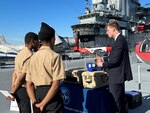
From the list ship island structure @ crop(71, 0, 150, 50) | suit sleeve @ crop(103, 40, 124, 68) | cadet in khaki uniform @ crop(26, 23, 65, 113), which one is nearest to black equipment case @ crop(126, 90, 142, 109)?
suit sleeve @ crop(103, 40, 124, 68)

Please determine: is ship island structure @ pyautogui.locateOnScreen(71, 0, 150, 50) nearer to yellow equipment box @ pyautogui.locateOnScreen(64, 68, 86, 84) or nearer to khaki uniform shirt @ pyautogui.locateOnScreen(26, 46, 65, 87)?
yellow equipment box @ pyautogui.locateOnScreen(64, 68, 86, 84)

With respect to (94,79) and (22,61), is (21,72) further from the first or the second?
(94,79)

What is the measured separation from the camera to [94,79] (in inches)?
200

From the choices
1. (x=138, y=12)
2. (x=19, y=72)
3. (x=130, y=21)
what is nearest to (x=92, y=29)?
(x=130, y=21)

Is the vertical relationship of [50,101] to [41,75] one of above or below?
below

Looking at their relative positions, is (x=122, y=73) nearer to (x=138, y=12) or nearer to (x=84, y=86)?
(x=84, y=86)

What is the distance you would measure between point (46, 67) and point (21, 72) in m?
0.98

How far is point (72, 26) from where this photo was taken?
240 feet

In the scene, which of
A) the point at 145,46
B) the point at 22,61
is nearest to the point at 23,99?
the point at 22,61

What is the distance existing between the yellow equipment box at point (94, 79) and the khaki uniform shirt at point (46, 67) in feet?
6.32

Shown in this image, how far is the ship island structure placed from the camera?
68312mm

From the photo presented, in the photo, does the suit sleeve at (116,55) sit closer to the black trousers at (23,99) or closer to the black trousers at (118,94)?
the black trousers at (118,94)

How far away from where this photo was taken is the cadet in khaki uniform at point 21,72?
4.07 meters

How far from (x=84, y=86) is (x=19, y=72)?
1.57 meters
